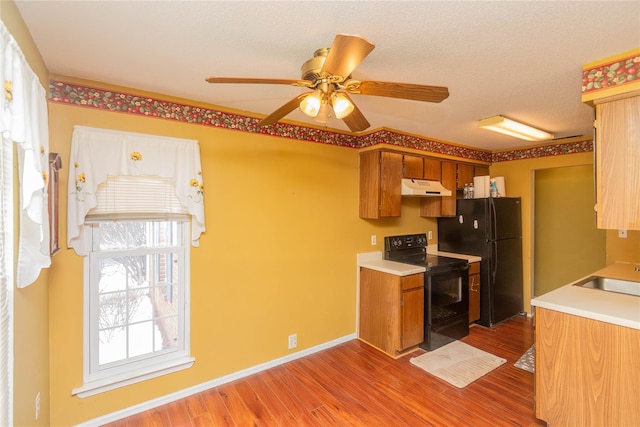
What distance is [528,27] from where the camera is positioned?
4.74 ft

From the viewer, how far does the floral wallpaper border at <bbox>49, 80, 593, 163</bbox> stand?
6.74ft

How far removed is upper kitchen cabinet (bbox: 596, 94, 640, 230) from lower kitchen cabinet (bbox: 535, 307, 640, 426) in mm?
636

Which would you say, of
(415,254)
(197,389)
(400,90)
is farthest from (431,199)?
(197,389)

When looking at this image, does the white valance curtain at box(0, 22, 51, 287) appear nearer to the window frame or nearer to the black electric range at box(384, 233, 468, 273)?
the window frame

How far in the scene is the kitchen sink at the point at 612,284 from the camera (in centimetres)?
242

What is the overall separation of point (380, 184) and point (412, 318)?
4.79ft

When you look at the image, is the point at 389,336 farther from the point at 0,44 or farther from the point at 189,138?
the point at 0,44

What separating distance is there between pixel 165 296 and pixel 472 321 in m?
3.59

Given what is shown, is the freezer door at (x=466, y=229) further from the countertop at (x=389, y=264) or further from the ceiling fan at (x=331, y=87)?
the ceiling fan at (x=331, y=87)

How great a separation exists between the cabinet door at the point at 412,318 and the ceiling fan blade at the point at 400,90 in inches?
83.4

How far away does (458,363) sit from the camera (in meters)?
2.92

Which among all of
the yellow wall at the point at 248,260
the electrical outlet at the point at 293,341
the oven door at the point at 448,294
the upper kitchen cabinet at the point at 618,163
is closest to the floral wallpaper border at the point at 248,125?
the yellow wall at the point at 248,260

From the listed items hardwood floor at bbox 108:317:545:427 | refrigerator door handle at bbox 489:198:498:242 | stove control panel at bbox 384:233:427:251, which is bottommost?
hardwood floor at bbox 108:317:545:427

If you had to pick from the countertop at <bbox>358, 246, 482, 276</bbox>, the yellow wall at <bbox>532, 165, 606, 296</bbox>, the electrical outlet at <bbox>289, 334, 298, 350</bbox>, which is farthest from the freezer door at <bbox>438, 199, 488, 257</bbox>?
the electrical outlet at <bbox>289, 334, 298, 350</bbox>
